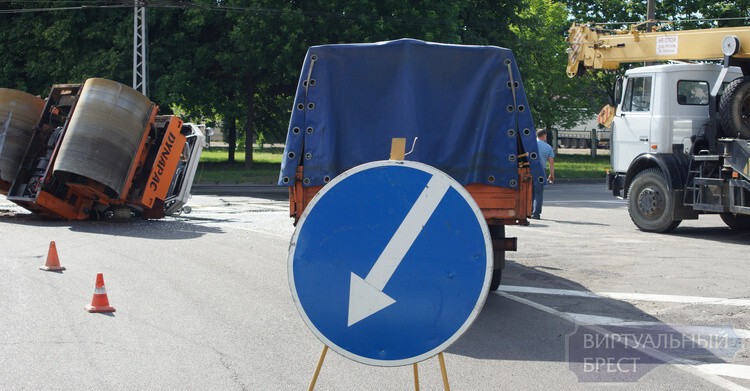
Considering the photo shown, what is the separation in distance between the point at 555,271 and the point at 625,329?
3.62 meters

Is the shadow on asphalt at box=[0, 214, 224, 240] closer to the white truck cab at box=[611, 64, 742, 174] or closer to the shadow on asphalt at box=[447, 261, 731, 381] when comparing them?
the shadow on asphalt at box=[447, 261, 731, 381]

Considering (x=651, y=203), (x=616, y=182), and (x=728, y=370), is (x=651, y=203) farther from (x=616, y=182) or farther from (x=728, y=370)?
(x=728, y=370)

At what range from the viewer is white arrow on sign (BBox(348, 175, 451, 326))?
3693 millimetres

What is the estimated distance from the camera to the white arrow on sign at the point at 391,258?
3693mm

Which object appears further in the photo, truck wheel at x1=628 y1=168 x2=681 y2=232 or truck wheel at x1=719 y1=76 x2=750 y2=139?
truck wheel at x1=628 y1=168 x2=681 y2=232

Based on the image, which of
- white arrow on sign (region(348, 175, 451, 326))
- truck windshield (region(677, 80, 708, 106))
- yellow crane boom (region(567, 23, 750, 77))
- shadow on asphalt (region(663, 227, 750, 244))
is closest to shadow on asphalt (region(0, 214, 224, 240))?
shadow on asphalt (region(663, 227, 750, 244))

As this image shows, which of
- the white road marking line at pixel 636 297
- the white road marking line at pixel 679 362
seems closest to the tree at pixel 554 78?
the white road marking line at pixel 636 297

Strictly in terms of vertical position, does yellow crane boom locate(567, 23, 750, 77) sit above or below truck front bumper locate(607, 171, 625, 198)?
above

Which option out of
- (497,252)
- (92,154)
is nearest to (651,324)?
(497,252)

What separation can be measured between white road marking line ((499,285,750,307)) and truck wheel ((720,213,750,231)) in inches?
314

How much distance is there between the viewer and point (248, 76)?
3731 cm

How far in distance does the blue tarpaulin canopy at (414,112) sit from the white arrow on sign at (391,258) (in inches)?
216

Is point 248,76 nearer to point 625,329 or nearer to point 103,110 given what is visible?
point 103,110

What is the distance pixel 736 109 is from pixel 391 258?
13.2 m
